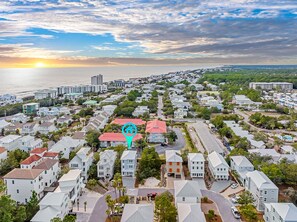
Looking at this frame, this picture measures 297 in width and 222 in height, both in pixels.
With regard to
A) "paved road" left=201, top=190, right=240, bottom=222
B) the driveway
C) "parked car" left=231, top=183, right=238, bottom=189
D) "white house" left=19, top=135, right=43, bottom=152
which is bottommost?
"paved road" left=201, top=190, right=240, bottom=222

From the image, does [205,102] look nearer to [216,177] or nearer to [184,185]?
[216,177]

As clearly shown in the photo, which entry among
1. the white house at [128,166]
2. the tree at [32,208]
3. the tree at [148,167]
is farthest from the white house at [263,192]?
the tree at [32,208]

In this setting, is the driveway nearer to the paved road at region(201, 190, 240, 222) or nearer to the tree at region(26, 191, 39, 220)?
the paved road at region(201, 190, 240, 222)

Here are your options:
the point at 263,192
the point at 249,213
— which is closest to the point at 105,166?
the point at 249,213

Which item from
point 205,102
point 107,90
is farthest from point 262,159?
point 107,90

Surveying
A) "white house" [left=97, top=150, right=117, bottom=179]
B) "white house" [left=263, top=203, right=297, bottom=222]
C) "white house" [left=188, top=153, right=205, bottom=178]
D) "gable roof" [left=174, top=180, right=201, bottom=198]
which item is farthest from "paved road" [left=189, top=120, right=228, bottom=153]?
"white house" [left=263, top=203, right=297, bottom=222]

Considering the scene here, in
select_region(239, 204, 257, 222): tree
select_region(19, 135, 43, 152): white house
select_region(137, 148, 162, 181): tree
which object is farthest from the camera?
select_region(19, 135, 43, 152): white house
